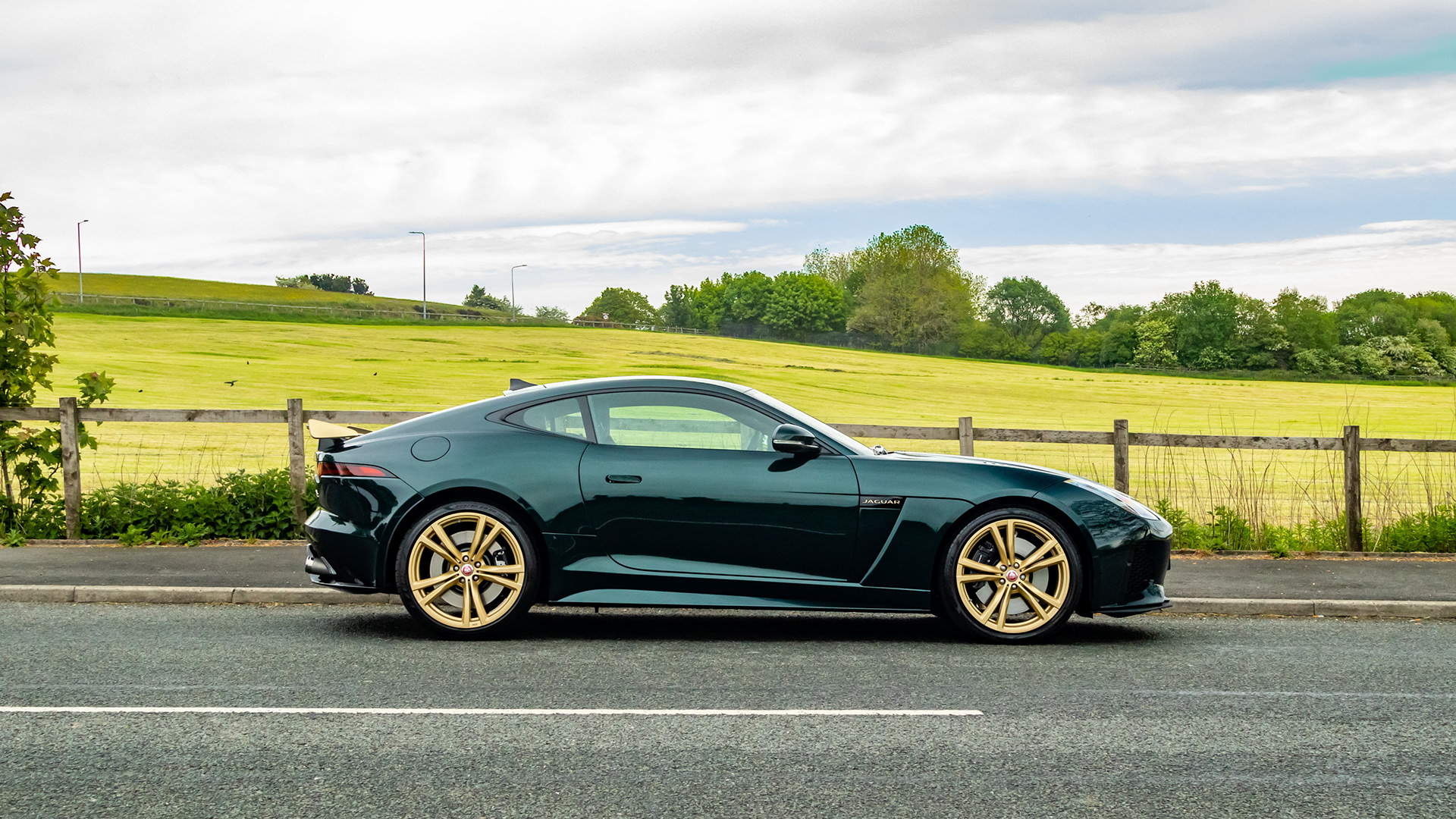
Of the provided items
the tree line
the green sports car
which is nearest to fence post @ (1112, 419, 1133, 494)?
the green sports car

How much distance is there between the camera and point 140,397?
31.2m

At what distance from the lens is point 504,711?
5117mm

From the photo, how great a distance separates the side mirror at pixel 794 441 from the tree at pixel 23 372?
23.7ft

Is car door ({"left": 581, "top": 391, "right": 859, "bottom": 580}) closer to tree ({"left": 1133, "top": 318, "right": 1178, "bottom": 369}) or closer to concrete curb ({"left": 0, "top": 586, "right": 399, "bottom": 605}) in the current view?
concrete curb ({"left": 0, "top": 586, "right": 399, "bottom": 605})

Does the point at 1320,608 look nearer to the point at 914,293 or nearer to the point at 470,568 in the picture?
the point at 470,568

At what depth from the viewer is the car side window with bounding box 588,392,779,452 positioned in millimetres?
6750

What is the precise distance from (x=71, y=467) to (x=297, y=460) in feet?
6.56

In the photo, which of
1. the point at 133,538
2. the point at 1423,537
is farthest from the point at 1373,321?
the point at 133,538

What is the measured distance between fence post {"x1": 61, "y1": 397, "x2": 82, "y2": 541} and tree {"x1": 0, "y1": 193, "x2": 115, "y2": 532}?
5.3 inches

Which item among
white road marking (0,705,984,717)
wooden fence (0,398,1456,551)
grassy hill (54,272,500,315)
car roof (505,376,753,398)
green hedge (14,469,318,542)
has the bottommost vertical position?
white road marking (0,705,984,717)

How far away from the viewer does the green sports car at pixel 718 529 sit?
257 inches

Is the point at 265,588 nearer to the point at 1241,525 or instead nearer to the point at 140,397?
the point at 1241,525

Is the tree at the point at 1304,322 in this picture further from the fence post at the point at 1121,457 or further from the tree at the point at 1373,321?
the fence post at the point at 1121,457

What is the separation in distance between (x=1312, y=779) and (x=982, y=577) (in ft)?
8.14
